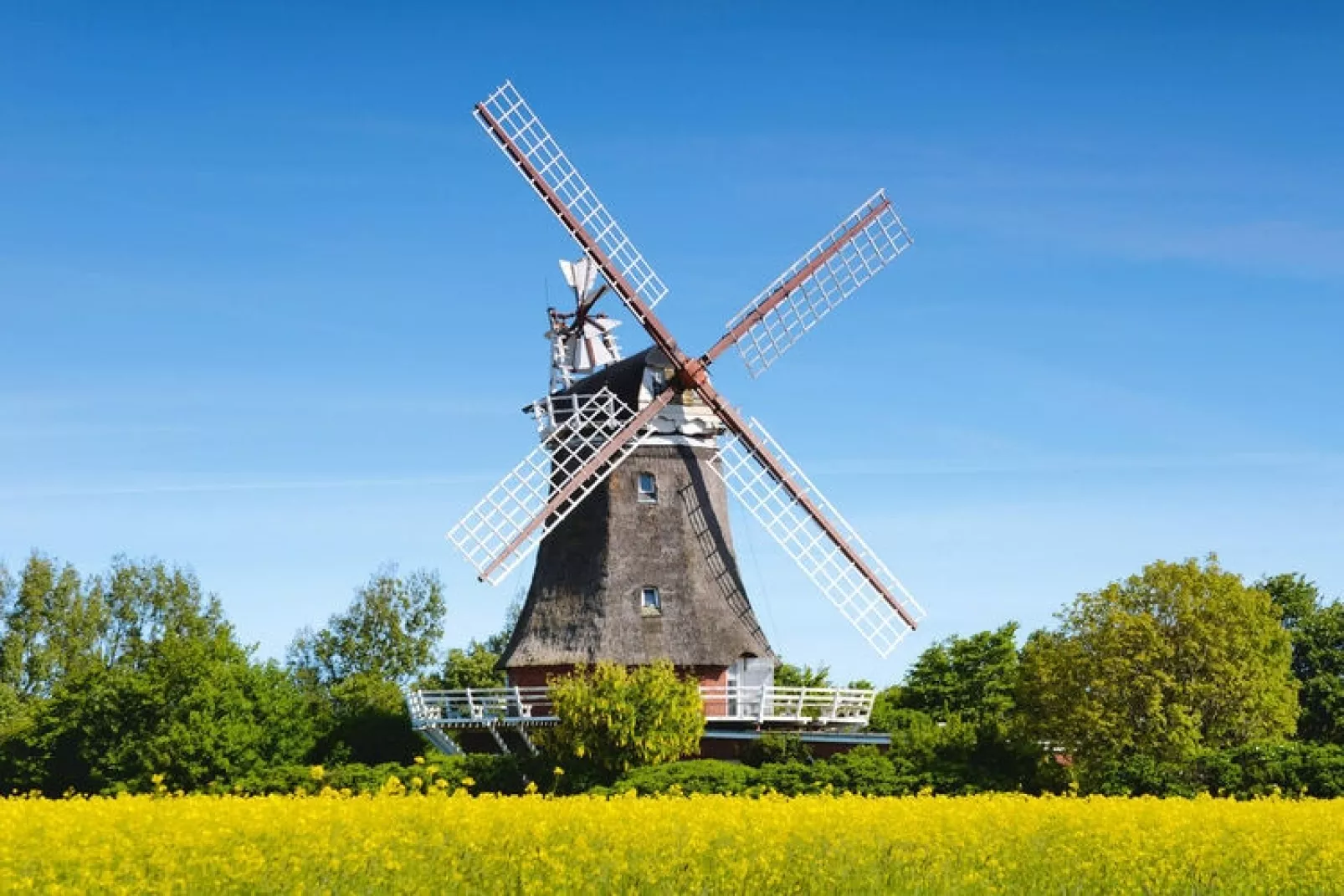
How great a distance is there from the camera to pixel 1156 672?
113 ft

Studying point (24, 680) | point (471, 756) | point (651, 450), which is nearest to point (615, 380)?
point (651, 450)

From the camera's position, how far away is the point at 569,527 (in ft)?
134

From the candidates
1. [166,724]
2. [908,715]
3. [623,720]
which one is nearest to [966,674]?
[908,715]

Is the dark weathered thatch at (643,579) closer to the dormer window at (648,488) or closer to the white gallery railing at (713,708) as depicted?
the dormer window at (648,488)

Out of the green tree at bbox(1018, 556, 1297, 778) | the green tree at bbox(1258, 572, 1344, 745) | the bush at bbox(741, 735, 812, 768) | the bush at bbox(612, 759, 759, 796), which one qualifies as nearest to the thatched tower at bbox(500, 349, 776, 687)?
the bush at bbox(741, 735, 812, 768)

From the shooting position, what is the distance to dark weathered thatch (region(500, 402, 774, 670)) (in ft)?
127

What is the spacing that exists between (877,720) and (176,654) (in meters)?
21.3

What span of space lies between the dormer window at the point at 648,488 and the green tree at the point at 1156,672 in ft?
34.9

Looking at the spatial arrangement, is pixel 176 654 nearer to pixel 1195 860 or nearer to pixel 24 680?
pixel 24 680

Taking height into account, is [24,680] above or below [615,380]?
below

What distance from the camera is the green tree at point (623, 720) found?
35.2 metres

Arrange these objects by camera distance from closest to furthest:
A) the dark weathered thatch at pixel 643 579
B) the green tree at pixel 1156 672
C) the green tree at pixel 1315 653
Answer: the green tree at pixel 1156 672 < the dark weathered thatch at pixel 643 579 < the green tree at pixel 1315 653

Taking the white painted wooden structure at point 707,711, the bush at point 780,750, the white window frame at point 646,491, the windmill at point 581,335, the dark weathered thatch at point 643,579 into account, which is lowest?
the bush at point 780,750

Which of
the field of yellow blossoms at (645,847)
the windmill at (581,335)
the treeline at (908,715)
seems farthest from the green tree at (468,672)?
the field of yellow blossoms at (645,847)
